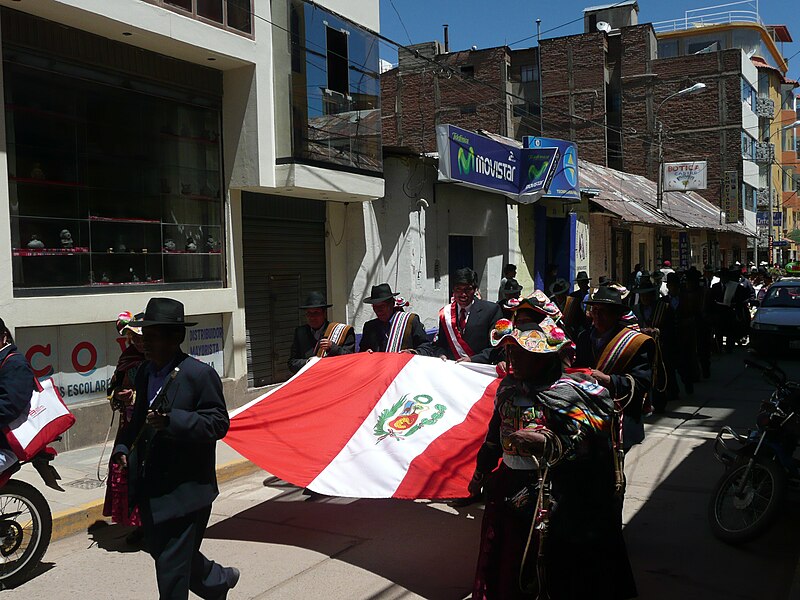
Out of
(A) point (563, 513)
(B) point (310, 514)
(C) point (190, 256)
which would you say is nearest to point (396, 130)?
(C) point (190, 256)

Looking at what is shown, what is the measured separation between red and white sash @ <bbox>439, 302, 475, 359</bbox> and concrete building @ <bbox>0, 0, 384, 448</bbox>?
4.55 metres

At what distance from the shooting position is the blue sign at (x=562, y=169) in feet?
67.6

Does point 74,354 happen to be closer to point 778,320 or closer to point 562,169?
point 562,169

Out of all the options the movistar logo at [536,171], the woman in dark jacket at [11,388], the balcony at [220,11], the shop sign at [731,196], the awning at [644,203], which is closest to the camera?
the woman in dark jacket at [11,388]

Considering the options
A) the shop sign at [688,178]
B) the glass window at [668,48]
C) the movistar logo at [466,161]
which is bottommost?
the movistar logo at [466,161]

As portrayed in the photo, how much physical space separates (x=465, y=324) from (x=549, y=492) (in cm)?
409

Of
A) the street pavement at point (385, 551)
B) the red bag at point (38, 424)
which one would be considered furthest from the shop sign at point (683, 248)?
the red bag at point (38, 424)

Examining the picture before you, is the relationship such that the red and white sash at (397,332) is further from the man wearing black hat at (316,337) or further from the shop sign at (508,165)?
the shop sign at (508,165)

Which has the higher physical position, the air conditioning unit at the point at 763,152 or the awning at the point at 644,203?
the air conditioning unit at the point at 763,152

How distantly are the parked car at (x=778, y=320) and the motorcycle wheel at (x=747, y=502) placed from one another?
1169cm

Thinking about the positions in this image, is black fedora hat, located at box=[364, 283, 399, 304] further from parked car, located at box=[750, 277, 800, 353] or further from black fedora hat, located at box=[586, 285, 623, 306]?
parked car, located at box=[750, 277, 800, 353]

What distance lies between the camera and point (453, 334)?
309 inches

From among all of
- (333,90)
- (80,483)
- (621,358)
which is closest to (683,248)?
(333,90)

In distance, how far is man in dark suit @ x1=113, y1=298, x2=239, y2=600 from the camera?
4.04 metres
